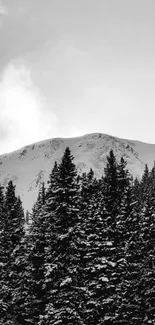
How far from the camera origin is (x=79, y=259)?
2780 centimetres

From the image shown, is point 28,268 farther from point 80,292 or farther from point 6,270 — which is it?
point 80,292

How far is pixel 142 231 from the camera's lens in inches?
1437

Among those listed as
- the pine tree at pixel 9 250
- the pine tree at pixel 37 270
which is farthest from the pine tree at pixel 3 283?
the pine tree at pixel 37 270

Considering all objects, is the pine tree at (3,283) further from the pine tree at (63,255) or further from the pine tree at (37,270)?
the pine tree at (63,255)

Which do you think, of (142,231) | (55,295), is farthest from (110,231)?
(55,295)

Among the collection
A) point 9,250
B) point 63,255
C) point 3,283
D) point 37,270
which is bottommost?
point 3,283

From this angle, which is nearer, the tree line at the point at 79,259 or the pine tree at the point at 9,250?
the tree line at the point at 79,259

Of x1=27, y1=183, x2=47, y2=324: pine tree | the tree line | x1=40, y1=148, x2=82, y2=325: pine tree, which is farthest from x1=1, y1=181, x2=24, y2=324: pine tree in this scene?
x1=40, y1=148, x2=82, y2=325: pine tree

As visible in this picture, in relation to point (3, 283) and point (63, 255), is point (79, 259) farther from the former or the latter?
point (3, 283)

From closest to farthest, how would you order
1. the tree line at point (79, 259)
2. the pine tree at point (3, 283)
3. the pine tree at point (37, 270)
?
the tree line at point (79, 259) < the pine tree at point (37, 270) < the pine tree at point (3, 283)

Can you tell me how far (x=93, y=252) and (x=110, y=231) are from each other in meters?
2.93

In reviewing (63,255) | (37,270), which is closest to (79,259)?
(63,255)

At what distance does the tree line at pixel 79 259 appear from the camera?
27741mm

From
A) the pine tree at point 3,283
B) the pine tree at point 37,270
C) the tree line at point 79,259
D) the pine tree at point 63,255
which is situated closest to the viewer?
the pine tree at point 63,255
